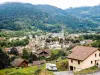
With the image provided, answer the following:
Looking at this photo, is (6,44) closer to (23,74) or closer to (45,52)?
(45,52)

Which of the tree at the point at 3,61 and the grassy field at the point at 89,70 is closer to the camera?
the grassy field at the point at 89,70

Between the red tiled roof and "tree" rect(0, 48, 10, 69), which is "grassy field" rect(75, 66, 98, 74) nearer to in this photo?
the red tiled roof

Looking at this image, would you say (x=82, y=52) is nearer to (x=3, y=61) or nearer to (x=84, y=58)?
(x=84, y=58)

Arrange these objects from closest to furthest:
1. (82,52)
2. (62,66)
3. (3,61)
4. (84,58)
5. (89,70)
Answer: (89,70), (84,58), (82,52), (62,66), (3,61)

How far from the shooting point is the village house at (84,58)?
133 feet

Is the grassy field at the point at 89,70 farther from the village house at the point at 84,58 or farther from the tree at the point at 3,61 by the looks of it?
the tree at the point at 3,61

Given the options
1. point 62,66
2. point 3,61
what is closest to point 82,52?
point 62,66

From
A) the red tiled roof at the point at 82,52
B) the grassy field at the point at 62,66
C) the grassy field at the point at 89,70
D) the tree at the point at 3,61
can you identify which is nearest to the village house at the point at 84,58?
the red tiled roof at the point at 82,52

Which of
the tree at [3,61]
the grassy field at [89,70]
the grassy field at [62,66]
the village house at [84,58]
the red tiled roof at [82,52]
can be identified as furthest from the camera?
the tree at [3,61]

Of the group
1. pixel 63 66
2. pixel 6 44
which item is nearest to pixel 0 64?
pixel 63 66

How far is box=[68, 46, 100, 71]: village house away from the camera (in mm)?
40438

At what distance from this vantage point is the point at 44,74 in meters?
38.0

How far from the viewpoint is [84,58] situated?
131 ft

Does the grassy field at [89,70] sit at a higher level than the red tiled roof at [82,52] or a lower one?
lower
